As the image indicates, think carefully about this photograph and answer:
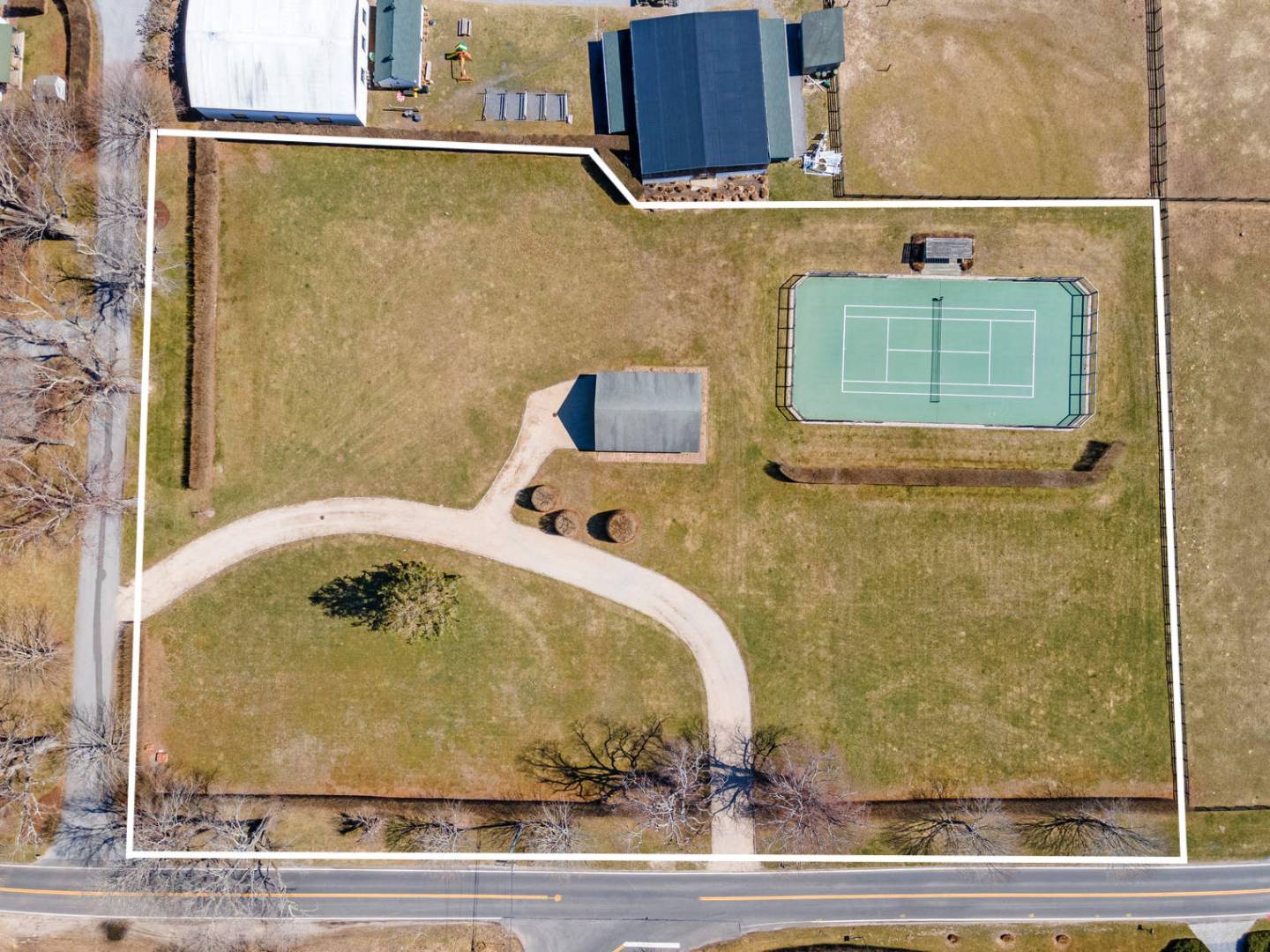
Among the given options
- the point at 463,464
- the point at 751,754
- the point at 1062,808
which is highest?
the point at 463,464

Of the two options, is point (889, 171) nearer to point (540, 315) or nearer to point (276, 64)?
point (540, 315)

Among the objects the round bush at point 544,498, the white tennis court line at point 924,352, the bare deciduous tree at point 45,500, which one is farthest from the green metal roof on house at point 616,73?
the bare deciduous tree at point 45,500

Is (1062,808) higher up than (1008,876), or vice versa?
(1062,808)

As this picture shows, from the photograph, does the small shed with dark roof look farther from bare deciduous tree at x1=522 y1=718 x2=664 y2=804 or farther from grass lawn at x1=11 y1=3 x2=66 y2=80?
grass lawn at x1=11 y1=3 x2=66 y2=80

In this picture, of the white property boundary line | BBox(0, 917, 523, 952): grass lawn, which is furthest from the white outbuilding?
BBox(0, 917, 523, 952): grass lawn

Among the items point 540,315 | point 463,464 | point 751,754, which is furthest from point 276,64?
point 751,754

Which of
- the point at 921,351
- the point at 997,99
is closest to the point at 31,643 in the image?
the point at 921,351
